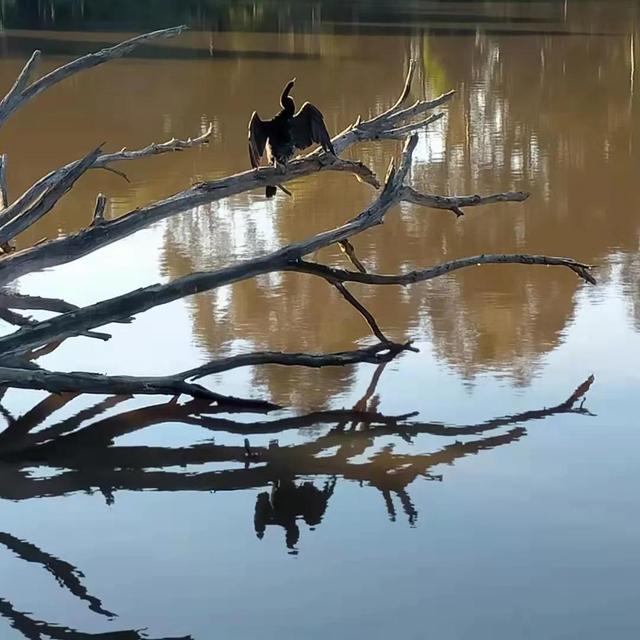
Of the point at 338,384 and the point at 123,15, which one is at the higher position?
the point at 123,15

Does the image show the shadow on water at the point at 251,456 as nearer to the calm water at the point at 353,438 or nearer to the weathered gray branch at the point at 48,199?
the calm water at the point at 353,438

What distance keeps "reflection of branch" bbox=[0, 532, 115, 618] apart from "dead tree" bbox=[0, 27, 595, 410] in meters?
0.71

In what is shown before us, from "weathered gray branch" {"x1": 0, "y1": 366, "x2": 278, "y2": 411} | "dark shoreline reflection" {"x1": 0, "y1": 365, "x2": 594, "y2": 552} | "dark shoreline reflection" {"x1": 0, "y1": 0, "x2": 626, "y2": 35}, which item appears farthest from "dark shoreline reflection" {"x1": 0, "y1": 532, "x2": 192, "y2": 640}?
"dark shoreline reflection" {"x1": 0, "y1": 0, "x2": 626, "y2": 35}

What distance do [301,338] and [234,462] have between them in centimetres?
139

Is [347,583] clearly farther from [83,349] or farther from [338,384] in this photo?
[83,349]

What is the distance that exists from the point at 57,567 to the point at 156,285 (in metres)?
1.44

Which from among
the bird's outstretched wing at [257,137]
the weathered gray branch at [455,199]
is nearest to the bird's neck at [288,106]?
the bird's outstretched wing at [257,137]

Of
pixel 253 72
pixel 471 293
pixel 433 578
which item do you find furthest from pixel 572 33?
pixel 433 578

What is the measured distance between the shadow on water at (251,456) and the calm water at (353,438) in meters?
0.01

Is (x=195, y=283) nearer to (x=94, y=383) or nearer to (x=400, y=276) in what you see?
(x=94, y=383)

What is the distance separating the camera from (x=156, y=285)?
493cm

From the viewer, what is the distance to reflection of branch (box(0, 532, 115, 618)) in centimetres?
362

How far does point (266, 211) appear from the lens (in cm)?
832

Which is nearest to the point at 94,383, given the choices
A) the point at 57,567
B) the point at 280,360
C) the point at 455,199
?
the point at 280,360
